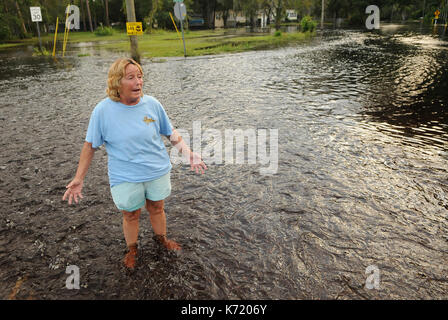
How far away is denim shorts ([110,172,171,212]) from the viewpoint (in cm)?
276

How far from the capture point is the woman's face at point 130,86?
8.39 feet

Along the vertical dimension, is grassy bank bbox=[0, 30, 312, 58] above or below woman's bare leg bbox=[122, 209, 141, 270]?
above

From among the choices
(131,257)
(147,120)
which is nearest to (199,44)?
(147,120)

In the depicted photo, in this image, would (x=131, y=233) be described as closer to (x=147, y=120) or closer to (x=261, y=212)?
(x=147, y=120)

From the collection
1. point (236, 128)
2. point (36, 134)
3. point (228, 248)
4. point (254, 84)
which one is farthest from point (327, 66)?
point (228, 248)

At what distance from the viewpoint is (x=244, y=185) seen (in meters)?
4.70

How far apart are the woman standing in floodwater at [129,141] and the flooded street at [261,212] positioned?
79 cm

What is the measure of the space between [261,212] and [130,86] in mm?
2244

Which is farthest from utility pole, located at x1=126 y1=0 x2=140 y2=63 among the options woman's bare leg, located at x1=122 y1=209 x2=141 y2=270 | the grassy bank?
woman's bare leg, located at x1=122 y1=209 x2=141 y2=270

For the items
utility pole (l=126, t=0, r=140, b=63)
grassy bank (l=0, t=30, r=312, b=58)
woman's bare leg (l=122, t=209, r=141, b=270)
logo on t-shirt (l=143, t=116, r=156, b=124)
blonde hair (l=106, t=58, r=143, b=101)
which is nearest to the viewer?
blonde hair (l=106, t=58, r=143, b=101)

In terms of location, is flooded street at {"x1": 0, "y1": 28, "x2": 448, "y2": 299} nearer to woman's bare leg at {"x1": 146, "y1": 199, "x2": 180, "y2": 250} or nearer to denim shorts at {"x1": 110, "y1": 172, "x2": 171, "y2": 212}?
woman's bare leg at {"x1": 146, "y1": 199, "x2": 180, "y2": 250}

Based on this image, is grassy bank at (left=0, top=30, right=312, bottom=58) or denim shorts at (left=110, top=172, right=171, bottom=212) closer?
denim shorts at (left=110, top=172, right=171, bottom=212)

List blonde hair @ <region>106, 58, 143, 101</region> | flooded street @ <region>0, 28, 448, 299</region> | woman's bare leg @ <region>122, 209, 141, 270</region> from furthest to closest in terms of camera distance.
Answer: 1. woman's bare leg @ <region>122, 209, 141, 270</region>
2. flooded street @ <region>0, 28, 448, 299</region>
3. blonde hair @ <region>106, 58, 143, 101</region>
